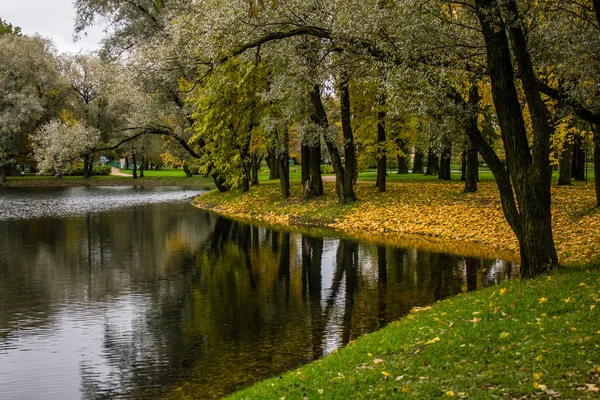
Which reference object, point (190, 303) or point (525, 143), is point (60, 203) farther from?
point (525, 143)

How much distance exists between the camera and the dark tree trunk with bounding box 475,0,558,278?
11914 mm

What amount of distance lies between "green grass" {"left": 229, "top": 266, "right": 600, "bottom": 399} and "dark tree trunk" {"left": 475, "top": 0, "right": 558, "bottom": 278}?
1.40 m

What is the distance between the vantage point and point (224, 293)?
50.1 ft

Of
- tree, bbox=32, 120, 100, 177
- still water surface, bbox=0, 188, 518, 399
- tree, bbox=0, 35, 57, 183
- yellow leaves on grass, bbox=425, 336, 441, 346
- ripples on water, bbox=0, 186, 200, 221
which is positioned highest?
tree, bbox=0, 35, 57, 183

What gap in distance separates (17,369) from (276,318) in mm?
5048

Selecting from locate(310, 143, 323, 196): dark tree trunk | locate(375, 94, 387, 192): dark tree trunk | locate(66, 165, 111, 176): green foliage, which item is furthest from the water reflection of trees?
locate(66, 165, 111, 176): green foliage

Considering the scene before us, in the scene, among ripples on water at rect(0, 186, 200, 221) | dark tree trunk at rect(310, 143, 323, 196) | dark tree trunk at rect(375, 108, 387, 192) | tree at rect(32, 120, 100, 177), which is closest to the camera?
dark tree trunk at rect(375, 108, 387, 192)

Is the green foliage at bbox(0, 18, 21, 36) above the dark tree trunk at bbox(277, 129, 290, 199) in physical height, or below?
above

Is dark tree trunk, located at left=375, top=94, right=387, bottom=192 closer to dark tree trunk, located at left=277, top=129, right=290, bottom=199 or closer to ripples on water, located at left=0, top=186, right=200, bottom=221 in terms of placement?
dark tree trunk, located at left=277, top=129, right=290, bottom=199

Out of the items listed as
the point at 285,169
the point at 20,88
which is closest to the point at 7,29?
the point at 20,88

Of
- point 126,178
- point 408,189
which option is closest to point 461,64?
point 408,189

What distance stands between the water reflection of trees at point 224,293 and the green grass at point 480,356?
1429 mm

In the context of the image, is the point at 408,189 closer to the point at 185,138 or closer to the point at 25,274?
the point at 185,138

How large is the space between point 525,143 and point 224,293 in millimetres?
8024
